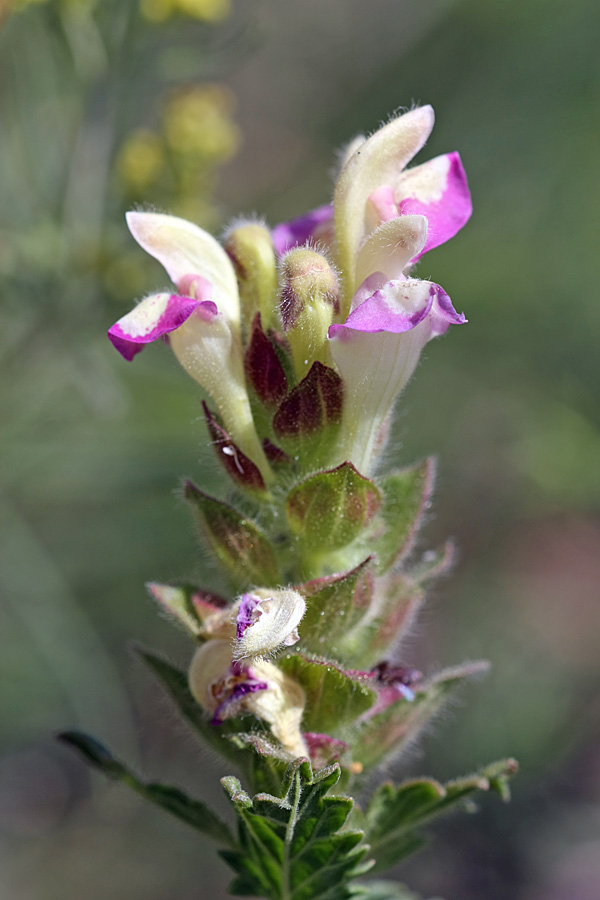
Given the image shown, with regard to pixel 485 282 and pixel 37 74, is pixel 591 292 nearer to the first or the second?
pixel 485 282

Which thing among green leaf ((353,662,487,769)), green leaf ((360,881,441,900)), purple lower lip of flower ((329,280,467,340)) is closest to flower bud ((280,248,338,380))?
purple lower lip of flower ((329,280,467,340))

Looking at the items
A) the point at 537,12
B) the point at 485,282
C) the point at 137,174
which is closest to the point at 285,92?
the point at 537,12

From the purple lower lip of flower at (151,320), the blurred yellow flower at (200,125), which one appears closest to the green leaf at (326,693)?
the purple lower lip of flower at (151,320)

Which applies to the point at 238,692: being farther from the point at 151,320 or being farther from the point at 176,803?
the point at 151,320

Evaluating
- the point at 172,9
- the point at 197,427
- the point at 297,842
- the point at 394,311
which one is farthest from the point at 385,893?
the point at 172,9

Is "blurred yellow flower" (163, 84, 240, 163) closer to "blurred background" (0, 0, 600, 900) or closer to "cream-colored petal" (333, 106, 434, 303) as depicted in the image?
"blurred background" (0, 0, 600, 900)

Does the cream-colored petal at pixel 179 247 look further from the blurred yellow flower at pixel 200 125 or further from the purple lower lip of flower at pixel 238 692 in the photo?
the blurred yellow flower at pixel 200 125

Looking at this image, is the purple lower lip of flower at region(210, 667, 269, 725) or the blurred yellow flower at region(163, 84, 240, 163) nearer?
the purple lower lip of flower at region(210, 667, 269, 725)
